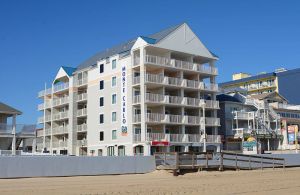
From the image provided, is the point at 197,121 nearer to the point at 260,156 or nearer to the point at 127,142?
the point at 127,142

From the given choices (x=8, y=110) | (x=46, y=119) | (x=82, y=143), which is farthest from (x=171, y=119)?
(x=46, y=119)

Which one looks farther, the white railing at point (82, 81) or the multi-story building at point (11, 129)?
the white railing at point (82, 81)

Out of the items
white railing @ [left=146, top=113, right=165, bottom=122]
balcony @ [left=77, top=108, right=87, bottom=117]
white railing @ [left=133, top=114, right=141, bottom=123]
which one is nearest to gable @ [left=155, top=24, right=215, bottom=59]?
white railing @ [left=146, top=113, right=165, bottom=122]

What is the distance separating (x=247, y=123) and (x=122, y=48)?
22433 mm

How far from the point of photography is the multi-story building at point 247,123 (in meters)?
60.7

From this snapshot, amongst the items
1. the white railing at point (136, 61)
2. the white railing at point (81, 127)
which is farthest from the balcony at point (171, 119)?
the white railing at point (81, 127)

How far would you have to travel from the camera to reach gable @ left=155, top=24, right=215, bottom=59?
174 feet

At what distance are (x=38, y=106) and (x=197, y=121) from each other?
30.7 m

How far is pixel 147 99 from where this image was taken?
5019 cm

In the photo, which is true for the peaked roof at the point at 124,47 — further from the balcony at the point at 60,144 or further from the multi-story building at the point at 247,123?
the balcony at the point at 60,144

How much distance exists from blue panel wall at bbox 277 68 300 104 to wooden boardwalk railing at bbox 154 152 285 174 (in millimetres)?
49489

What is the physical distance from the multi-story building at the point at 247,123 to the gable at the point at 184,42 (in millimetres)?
9655

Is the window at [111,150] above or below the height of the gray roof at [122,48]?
below

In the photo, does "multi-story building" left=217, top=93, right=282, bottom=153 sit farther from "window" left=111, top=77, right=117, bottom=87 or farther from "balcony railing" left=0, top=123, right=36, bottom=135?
"balcony railing" left=0, top=123, right=36, bottom=135
